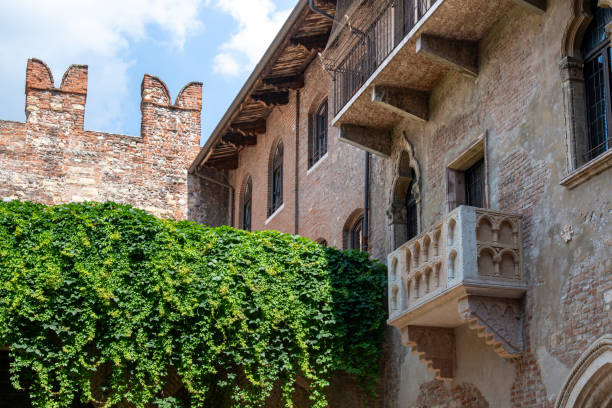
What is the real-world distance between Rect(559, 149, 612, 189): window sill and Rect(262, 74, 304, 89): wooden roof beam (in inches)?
397

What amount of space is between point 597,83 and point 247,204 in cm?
1413

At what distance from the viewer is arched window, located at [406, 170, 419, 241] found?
13273mm

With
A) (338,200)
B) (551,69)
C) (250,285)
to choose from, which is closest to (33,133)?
(338,200)

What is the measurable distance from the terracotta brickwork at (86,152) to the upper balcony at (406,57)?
9653mm

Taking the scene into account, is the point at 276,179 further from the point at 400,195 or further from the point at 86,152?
the point at 400,195

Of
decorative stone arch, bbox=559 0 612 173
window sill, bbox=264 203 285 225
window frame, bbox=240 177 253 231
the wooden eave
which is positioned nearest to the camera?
decorative stone arch, bbox=559 0 612 173

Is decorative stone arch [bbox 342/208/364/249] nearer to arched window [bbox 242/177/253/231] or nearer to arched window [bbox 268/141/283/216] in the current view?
arched window [bbox 268/141/283/216]

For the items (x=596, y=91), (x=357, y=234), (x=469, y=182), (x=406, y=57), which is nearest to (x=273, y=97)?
(x=357, y=234)

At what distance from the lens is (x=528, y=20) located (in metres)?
10.3

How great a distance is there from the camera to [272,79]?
18.8 m

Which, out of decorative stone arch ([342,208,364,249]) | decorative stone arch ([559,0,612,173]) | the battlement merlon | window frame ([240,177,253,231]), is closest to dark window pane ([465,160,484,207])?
decorative stone arch ([559,0,612,173])

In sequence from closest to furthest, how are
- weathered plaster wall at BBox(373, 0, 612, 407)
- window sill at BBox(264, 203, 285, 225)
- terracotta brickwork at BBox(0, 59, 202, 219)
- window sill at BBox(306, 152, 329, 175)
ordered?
weathered plaster wall at BBox(373, 0, 612, 407), window sill at BBox(306, 152, 329, 175), window sill at BBox(264, 203, 285, 225), terracotta brickwork at BBox(0, 59, 202, 219)

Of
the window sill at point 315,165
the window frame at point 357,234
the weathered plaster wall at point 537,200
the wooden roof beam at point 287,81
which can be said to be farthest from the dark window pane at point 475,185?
the wooden roof beam at point 287,81

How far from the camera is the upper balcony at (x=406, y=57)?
10875 millimetres
